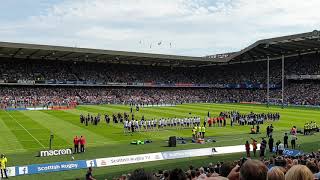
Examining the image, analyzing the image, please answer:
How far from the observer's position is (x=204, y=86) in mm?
95750

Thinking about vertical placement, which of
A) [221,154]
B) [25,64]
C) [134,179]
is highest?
[25,64]

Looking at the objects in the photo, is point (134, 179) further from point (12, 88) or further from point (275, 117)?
point (12, 88)

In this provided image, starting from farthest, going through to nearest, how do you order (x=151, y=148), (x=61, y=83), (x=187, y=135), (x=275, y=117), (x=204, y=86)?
(x=204, y=86), (x=61, y=83), (x=275, y=117), (x=187, y=135), (x=151, y=148)

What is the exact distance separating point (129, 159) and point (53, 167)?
4347 millimetres

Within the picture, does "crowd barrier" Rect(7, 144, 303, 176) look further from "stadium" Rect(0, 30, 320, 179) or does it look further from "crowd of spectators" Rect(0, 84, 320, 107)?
"crowd of spectators" Rect(0, 84, 320, 107)

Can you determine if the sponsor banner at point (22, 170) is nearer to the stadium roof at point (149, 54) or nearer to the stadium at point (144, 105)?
the stadium at point (144, 105)

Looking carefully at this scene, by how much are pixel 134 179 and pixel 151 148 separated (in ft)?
76.7

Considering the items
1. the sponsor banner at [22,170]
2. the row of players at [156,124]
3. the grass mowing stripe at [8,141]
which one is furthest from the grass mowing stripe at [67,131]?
the sponsor banner at [22,170]

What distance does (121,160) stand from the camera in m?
22.9

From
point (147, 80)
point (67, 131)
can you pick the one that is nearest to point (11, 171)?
point (67, 131)

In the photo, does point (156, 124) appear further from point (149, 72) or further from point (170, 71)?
point (170, 71)

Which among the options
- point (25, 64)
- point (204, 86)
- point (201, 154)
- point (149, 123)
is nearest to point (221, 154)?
point (201, 154)

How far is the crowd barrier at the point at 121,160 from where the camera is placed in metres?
20.5

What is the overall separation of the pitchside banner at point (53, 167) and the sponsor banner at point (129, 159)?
1.90 ft
